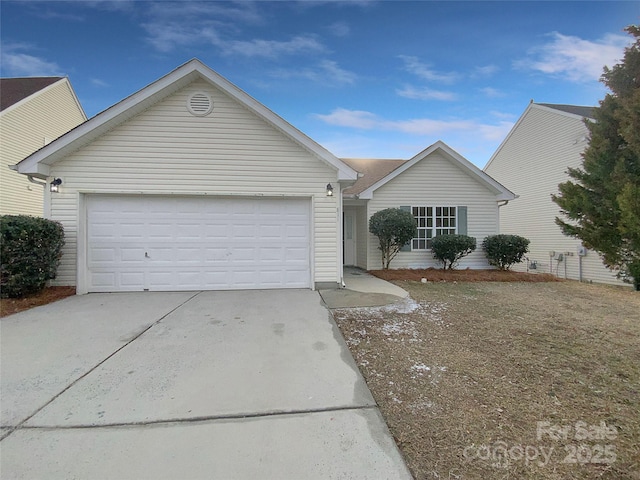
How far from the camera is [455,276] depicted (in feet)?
32.5

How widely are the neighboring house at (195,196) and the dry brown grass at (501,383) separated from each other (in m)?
2.98

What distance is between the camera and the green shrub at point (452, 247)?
35.2 feet

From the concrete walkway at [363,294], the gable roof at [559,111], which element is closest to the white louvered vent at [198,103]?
the concrete walkway at [363,294]

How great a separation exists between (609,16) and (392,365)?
27.9 feet

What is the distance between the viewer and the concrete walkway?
243 inches

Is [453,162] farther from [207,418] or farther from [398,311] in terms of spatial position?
[207,418]

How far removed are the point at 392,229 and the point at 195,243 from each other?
6.25 metres

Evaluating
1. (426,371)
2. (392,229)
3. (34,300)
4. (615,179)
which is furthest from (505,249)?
(34,300)

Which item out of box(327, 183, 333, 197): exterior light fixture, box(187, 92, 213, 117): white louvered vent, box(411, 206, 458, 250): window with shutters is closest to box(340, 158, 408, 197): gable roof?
box(411, 206, 458, 250): window with shutters

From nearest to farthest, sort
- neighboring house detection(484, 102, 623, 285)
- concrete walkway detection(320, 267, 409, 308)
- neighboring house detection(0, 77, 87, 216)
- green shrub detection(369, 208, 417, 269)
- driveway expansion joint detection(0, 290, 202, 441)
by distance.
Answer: driveway expansion joint detection(0, 290, 202, 441)
concrete walkway detection(320, 267, 409, 308)
green shrub detection(369, 208, 417, 269)
neighboring house detection(0, 77, 87, 216)
neighboring house detection(484, 102, 623, 285)

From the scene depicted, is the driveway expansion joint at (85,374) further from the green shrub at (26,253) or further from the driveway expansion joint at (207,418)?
the green shrub at (26,253)

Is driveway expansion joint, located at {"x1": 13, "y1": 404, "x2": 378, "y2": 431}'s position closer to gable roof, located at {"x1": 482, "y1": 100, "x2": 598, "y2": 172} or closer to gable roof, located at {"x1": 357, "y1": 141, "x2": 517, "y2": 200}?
gable roof, located at {"x1": 357, "y1": 141, "x2": 517, "y2": 200}

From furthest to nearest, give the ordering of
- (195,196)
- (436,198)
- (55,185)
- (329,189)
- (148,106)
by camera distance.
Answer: (436,198)
(329,189)
(195,196)
(148,106)
(55,185)

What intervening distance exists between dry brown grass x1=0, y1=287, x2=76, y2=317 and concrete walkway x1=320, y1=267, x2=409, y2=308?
5.85m
